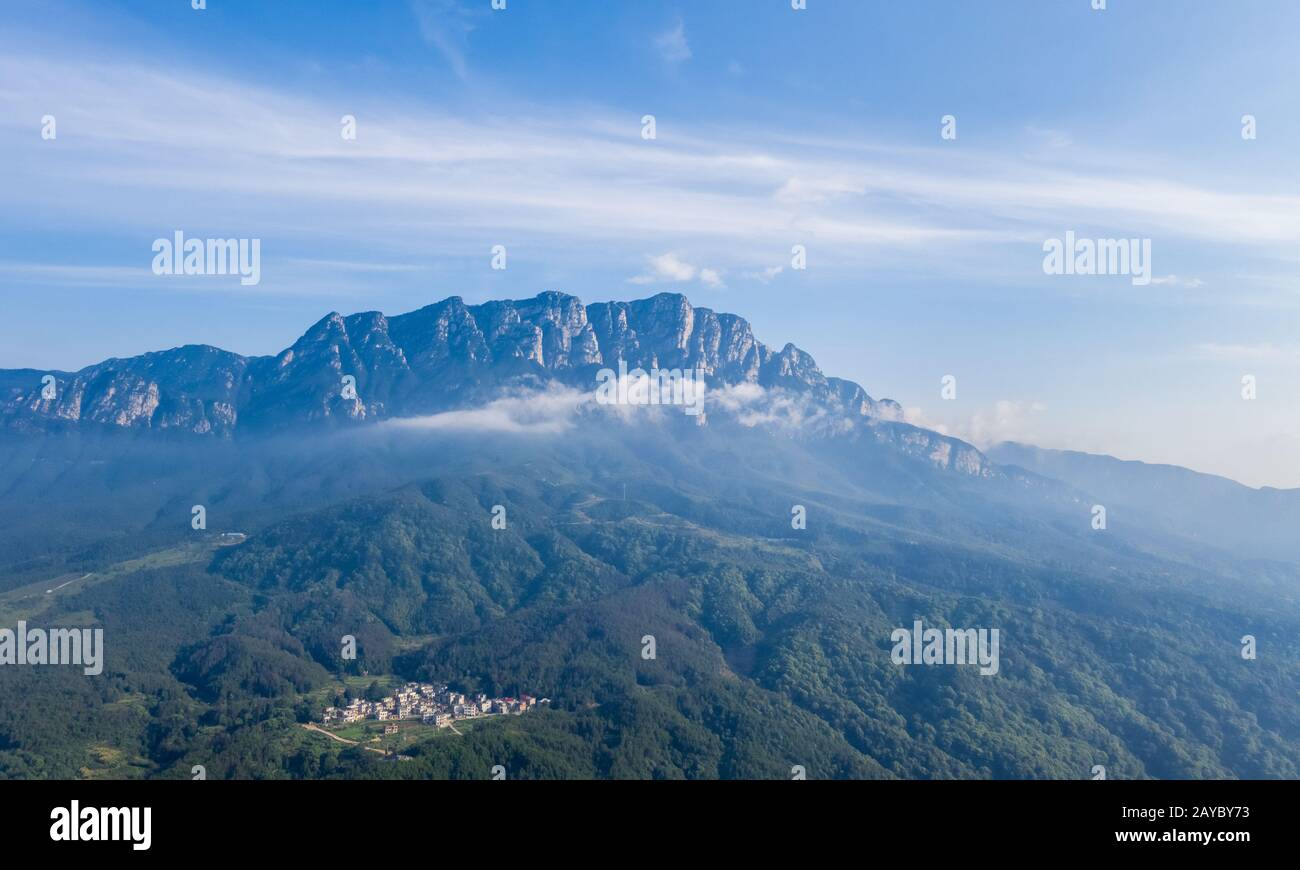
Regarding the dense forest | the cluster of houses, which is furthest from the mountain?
the cluster of houses

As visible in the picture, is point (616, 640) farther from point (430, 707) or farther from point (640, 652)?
point (430, 707)

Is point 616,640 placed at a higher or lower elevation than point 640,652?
higher

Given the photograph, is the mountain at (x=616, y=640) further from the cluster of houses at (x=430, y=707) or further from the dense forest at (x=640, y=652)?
the cluster of houses at (x=430, y=707)

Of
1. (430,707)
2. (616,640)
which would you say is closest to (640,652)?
(616,640)

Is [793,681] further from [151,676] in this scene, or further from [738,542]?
[151,676]

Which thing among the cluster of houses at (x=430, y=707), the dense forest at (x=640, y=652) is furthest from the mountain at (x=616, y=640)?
the cluster of houses at (x=430, y=707)

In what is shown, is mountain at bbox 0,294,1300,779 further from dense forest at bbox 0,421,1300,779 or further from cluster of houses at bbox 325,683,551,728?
cluster of houses at bbox 325,683,551,728

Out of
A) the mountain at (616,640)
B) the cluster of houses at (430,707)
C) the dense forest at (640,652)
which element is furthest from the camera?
the cluster of houses at (430,707)
